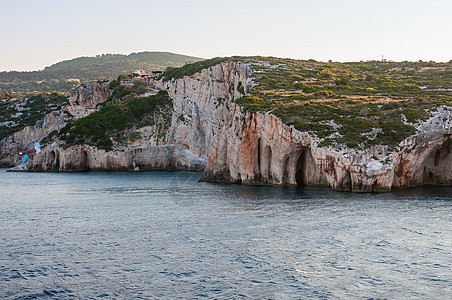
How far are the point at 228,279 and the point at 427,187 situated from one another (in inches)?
1261

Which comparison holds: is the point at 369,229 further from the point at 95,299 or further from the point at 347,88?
the point at 347,88

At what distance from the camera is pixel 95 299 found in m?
17.4

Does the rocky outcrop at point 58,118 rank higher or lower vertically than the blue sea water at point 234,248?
higher

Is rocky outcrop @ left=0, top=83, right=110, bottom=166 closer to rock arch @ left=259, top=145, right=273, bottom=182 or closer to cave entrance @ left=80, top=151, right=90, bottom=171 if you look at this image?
cave entrance @ left=80, top=151, right=90, bottom=171

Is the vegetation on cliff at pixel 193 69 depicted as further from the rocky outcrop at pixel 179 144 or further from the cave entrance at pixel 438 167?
the cave entrance at pixel 438 167

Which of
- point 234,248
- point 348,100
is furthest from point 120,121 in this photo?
point 234,248

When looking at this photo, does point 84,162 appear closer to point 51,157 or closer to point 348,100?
point 51,157

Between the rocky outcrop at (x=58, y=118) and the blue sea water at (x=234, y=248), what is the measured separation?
241 feet

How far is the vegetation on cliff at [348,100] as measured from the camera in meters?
44.0

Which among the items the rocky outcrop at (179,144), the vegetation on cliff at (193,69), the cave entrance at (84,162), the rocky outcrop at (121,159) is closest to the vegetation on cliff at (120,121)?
the rocky outcrop at (179,144)

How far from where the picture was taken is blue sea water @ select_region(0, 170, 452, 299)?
18.3m

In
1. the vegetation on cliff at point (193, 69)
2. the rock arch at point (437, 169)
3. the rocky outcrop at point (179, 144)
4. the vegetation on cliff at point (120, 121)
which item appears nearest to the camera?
the rock arch at point (437, 169)

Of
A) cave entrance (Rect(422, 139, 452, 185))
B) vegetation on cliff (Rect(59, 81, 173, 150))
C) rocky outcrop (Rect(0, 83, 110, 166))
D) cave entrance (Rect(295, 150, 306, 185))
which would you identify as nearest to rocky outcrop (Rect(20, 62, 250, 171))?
vegetation on cliff (Rect(59, 81, 173, 150))

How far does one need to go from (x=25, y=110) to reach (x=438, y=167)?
106237 mm
